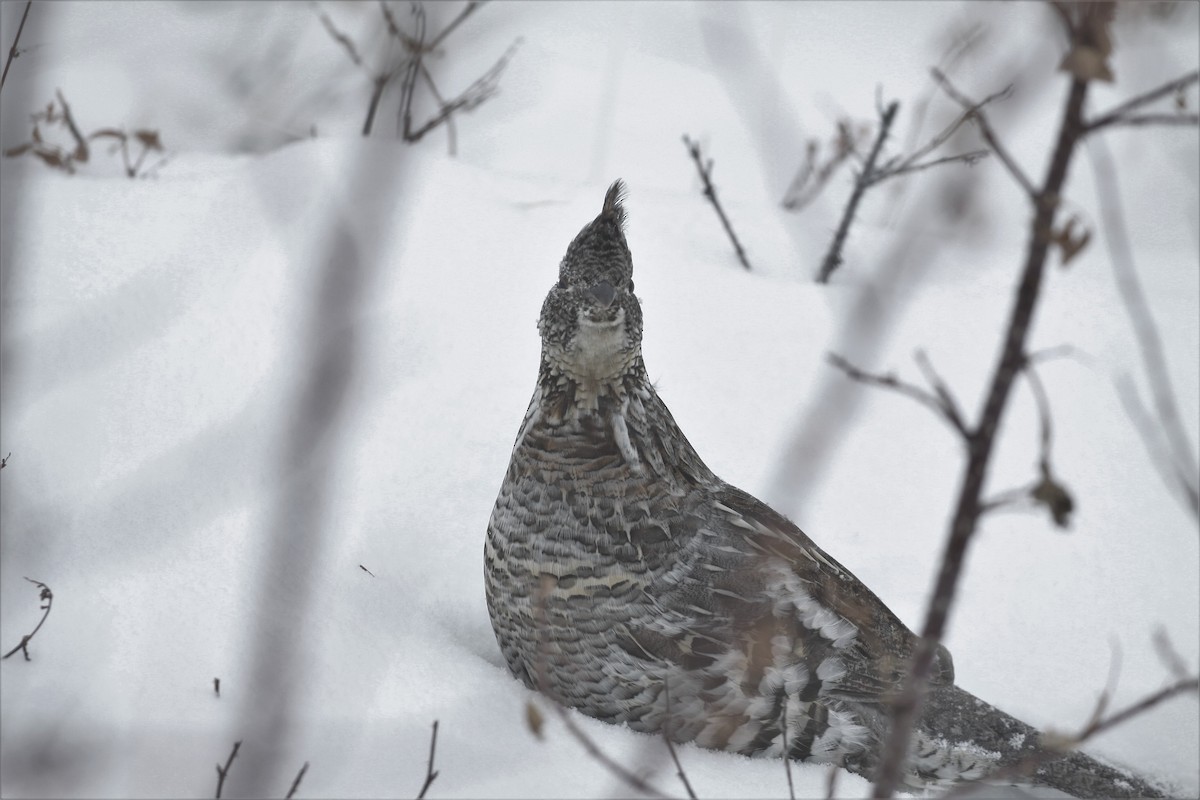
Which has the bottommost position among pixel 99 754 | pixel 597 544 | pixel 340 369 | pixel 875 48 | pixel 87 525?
pixel 99 754

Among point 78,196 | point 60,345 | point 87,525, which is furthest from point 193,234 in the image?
point 87,525

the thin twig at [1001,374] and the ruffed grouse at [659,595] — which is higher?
the thin twig at [1001,374]

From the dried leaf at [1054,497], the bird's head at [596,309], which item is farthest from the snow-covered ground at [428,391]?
the bird's head at [596,309]

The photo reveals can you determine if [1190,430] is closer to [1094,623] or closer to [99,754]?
[1094,623]

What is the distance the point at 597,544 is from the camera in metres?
2.53

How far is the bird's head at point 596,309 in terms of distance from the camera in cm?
251

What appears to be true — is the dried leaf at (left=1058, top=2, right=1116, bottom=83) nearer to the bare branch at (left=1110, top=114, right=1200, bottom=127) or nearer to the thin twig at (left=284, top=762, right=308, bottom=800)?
the bare branch at (left=1110, top=114, right=1200, bottom=127)

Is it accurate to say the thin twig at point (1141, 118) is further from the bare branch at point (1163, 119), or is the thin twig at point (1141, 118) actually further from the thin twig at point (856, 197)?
the thin twig at point (856, 197)

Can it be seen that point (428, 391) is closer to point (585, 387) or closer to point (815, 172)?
point (585, 387)

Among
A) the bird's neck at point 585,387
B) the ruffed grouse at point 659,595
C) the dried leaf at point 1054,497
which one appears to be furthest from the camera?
the bird's neck at point 585,387

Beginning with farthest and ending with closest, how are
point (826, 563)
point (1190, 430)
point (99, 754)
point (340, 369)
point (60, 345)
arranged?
point (1190, 430), point (60, 345), point (826, 563), point (99, 754), point (340, 369)

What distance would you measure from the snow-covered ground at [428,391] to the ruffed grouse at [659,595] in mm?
135

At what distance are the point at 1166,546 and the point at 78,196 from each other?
12.0 ft

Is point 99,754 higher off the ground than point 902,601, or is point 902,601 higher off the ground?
point 902,601
